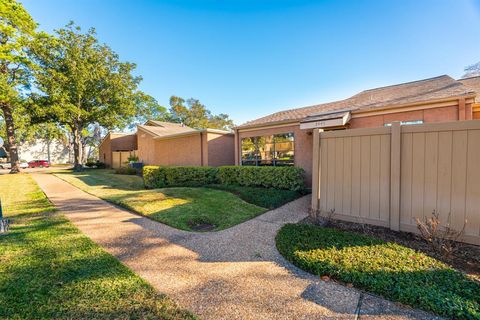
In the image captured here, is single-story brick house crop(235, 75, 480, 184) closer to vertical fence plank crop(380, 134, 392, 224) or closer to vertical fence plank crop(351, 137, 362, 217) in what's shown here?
vertical fence plank crop(351, 137, 362, 217)

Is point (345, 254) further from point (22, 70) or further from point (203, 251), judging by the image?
point (22, 70)

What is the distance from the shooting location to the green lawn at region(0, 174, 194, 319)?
96.7 inches

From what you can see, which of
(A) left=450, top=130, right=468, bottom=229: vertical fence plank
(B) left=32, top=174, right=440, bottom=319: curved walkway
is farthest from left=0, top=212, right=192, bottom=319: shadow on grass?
(A) left=450, top=130, right=468, bottom=229: vertical fence plank

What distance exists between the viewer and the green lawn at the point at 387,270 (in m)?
2.51

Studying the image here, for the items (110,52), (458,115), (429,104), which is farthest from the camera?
(110,52)

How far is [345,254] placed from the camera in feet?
12.2

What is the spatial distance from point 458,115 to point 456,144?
14.1 feet

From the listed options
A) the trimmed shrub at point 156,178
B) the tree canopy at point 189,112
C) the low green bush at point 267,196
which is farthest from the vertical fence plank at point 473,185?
the tree canopy at point 189,112

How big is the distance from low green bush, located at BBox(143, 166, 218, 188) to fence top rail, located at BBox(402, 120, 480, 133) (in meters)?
8.51

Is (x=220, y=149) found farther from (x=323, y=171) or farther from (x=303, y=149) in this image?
(x=323, y=171)

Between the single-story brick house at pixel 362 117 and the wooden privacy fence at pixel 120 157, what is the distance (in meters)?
18.5

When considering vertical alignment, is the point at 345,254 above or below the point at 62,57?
below

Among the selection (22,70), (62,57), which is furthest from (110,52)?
(22,70)

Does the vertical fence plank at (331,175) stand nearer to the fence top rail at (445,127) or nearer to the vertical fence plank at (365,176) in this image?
the vertical fence plank at (365,176)
